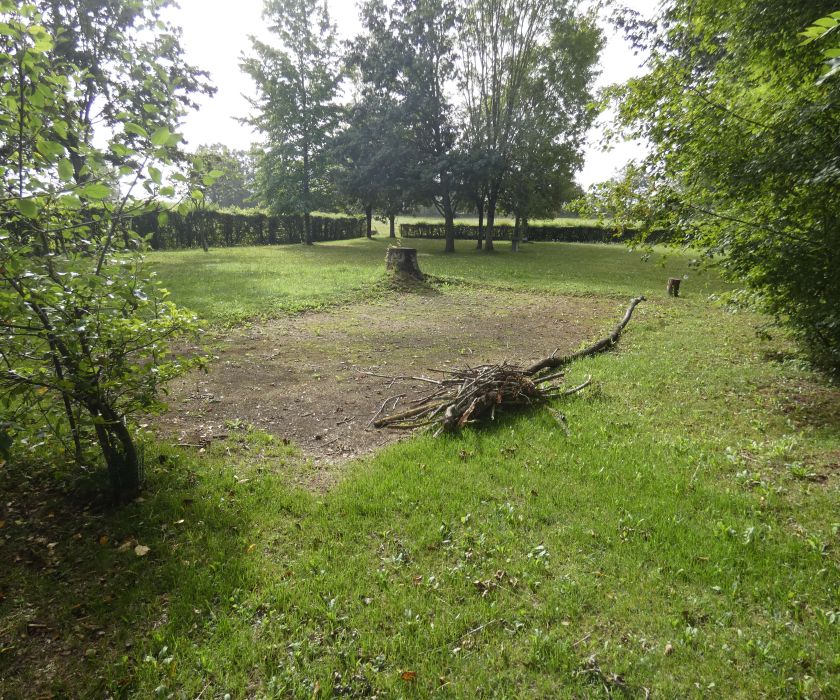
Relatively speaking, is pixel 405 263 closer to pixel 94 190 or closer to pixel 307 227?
pixel 94 190

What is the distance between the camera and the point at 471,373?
5.94 metres

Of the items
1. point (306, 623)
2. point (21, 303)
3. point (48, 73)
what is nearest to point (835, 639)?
point (306, 623)

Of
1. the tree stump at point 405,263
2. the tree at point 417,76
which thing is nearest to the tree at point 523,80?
the tree at point 417,76

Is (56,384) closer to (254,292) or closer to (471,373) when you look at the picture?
(471,373)

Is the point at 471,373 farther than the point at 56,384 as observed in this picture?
Yes

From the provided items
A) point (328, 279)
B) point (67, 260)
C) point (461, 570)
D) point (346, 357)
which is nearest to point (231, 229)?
point (328, 279)

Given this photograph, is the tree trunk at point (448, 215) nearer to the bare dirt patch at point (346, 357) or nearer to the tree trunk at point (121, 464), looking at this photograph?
the bare dirt patch at point (346, 357)

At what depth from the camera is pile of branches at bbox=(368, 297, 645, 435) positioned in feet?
16.7

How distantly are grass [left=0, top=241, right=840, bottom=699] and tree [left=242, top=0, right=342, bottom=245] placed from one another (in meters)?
30.5

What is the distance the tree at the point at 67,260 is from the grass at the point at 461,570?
974 millimetres

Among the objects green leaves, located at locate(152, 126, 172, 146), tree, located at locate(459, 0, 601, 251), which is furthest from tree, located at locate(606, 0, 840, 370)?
tree, located at locate(459, 0, 601, 251)

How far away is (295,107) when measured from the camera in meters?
31.8

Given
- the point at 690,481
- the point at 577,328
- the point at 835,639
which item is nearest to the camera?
the point at 835,639

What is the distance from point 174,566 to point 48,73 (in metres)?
3.28
